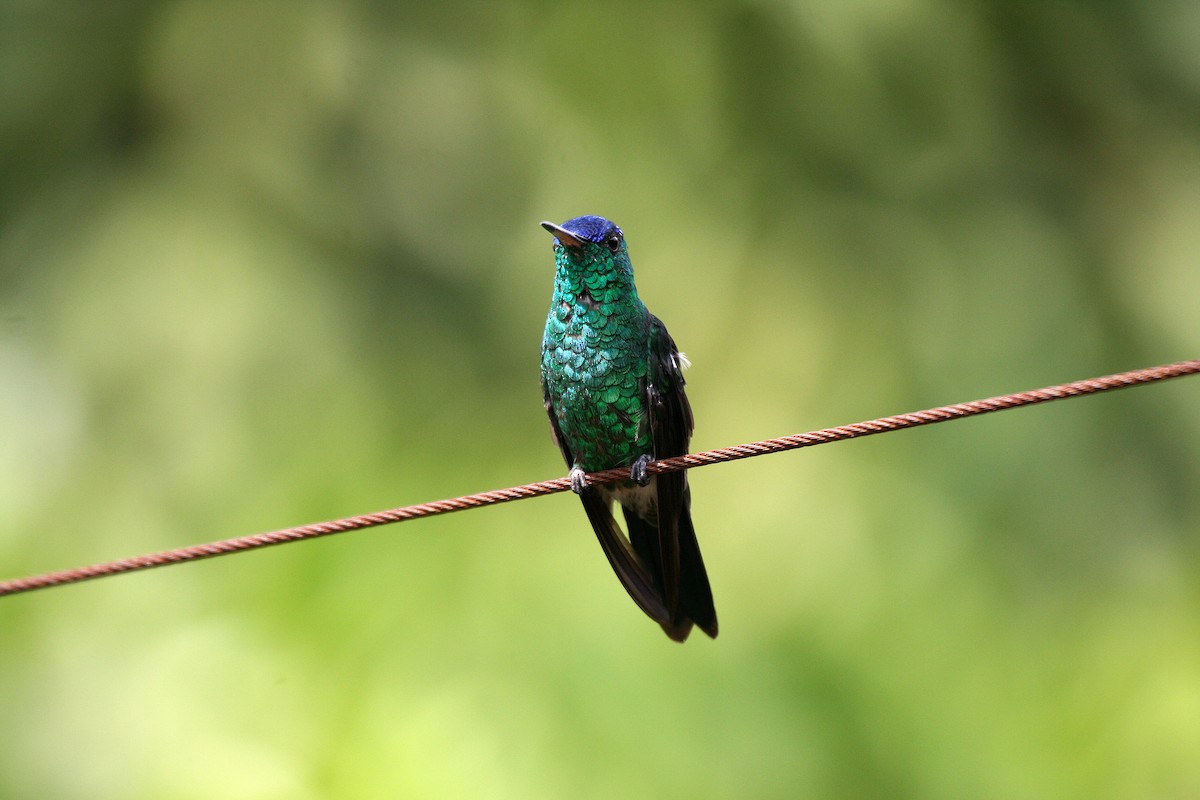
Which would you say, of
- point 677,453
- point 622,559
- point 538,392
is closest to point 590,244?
point 677,453

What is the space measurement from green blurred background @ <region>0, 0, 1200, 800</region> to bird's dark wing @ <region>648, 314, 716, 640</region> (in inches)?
72.2

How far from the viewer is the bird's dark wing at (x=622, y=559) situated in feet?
13.9

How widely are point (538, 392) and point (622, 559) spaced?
254 centimetres

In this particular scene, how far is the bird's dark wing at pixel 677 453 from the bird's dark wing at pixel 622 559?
49 mm

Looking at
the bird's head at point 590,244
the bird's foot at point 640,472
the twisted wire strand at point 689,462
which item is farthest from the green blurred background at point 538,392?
the twisted wire strand at point 689,462

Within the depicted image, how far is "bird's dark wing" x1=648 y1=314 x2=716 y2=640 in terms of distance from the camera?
420 centimetres

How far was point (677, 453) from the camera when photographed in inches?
169

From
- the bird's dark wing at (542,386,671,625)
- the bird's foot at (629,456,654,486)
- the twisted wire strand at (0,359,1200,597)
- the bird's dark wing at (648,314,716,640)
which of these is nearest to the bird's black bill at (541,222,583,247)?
the bird's dark wing at (648,314,716,640)

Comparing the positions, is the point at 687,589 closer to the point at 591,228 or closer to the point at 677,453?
the point at 677,453

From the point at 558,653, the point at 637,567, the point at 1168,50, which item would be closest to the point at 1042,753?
the point at 558,653

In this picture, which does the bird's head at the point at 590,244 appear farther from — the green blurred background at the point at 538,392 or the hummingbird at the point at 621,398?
the green blurred background at the point at 538,392

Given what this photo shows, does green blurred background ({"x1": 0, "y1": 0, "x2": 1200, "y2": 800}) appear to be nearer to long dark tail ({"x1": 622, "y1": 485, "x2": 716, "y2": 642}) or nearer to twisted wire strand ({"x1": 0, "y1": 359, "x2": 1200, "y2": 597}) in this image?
long dark tail ({"x1": 622, "y1": 485, "x2": 716, "y2": 642})

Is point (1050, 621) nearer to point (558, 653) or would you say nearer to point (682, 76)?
point (558, 653)

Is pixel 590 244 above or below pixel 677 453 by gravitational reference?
above
